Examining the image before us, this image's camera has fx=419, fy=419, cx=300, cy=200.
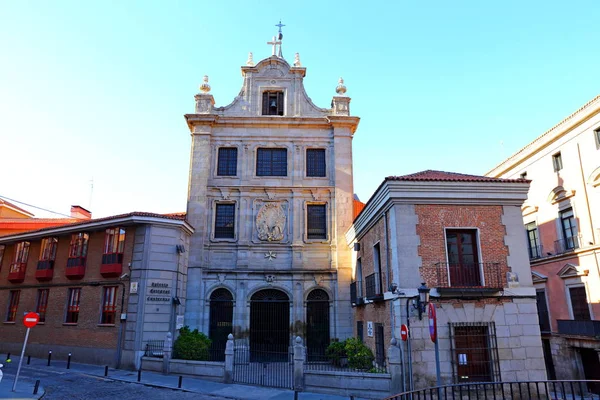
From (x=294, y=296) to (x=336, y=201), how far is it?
19.0ft

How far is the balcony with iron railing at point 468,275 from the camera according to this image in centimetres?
1361

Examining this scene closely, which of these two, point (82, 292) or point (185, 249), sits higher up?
point (185, 249)

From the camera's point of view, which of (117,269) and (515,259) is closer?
(515,259)

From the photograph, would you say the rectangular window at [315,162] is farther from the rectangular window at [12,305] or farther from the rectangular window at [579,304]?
the rectangular window at [12,305]

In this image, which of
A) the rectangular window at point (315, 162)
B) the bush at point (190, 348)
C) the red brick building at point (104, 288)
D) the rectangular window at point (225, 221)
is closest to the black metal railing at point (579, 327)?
the rectangular window at point (315, 162)

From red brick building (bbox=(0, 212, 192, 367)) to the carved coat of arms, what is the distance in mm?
4028

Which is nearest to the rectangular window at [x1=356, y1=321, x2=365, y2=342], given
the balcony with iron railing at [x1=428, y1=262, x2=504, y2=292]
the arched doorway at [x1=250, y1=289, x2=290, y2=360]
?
the arched doorway at [x1=250, y1=289, x2=290, y2=360]

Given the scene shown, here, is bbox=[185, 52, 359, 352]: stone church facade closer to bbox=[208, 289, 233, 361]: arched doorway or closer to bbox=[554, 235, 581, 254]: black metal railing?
bbox=[208, 289, 233, 361]: arched doorway

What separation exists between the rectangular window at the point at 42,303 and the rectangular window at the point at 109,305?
491 cm

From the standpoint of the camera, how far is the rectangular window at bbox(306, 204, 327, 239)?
23.9 meters

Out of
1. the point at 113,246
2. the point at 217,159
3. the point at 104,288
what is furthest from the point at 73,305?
the point at 217,159

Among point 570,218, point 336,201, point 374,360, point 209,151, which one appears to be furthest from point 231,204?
point 570,218

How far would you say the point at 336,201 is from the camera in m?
23.9

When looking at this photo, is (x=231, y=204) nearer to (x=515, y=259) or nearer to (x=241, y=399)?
(x=241, y=399)
